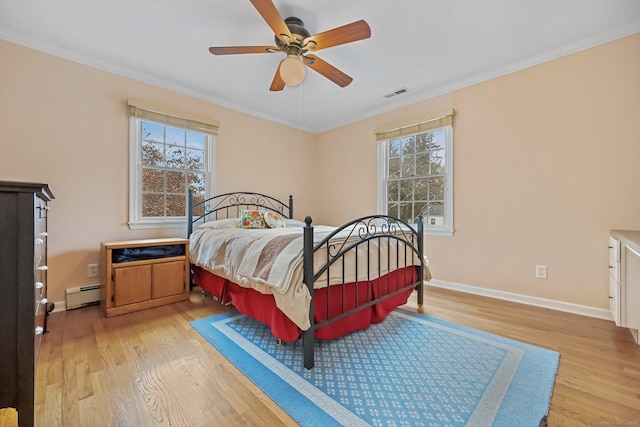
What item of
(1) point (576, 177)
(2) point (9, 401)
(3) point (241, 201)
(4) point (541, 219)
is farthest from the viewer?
(3) point (241, 201)

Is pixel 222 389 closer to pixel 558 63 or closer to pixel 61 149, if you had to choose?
pixel 61 149

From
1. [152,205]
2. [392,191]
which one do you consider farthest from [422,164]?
[152,205]

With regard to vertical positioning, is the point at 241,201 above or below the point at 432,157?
below

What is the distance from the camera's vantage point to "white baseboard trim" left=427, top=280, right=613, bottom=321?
2.43 meters

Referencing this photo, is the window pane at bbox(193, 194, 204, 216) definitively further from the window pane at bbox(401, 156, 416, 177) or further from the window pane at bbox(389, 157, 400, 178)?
the window pane at bbox(401, 156, 416, 177)

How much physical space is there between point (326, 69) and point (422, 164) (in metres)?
1.92

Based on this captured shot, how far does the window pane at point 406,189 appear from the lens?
3.70 meters

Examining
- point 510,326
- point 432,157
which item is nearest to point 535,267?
point 510,326

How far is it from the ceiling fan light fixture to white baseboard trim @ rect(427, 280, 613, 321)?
288 centimetres

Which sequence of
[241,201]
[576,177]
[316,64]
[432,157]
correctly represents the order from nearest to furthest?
[316,64]
[576,177]
[432,157]
[241,201]

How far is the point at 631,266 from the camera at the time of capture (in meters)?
1.83

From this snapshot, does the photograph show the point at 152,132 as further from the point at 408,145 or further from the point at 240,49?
the point at 408,145

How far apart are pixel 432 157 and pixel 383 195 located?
0.86 m

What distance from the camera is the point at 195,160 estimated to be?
3553mm
